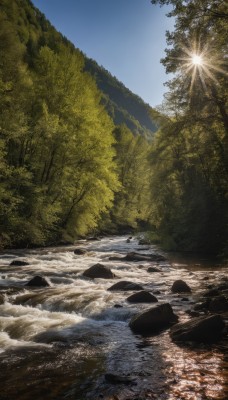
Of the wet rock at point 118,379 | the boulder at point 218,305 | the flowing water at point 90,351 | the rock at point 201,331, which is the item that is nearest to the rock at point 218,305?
the boulder at point 218,305

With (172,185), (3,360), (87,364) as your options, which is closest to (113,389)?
(87,364)

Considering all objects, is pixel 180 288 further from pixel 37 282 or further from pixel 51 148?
pixel 51 148

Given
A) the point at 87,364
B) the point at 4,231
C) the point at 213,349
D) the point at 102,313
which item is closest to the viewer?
the point at 87,364

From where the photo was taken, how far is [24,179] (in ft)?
71.5

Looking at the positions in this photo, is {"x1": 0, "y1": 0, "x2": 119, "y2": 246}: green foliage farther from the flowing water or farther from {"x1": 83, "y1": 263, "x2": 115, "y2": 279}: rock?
the flowing water

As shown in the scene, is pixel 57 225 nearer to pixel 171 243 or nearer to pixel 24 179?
pixel 24 179

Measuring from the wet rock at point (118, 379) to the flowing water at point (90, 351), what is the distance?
0.06m

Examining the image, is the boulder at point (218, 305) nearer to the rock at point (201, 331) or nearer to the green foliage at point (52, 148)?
the rock at point (201, 331)

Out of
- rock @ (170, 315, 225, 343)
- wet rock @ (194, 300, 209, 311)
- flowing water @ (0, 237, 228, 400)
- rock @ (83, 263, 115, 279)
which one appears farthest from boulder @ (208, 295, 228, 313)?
rock @ (83, 263, 115, 279)

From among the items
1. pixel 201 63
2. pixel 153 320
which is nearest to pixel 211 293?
pixel 153 320

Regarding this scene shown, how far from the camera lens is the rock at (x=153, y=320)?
7.65 m

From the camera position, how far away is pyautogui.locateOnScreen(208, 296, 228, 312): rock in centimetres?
888

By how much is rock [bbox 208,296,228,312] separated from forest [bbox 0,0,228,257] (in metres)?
9.85

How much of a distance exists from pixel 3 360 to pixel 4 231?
14.8 meters
